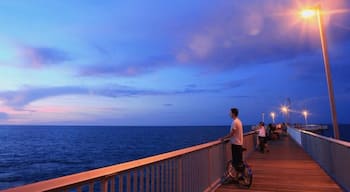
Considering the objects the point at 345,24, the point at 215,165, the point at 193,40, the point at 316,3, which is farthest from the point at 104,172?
the point at 193,40

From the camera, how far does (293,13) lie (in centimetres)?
1012

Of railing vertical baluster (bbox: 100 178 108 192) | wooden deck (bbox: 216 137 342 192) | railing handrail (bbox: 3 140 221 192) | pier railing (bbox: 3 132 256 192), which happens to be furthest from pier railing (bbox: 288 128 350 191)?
railing vertical baluster (bbox: 100 178 108 192)

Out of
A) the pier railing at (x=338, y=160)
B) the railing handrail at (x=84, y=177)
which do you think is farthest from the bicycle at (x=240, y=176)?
the railing handrail at (x=84, y=177)

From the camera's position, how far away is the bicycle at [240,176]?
20.4ft

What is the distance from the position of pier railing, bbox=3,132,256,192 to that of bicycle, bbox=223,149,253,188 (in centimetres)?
19

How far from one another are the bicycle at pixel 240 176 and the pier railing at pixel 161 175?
0.64 feet

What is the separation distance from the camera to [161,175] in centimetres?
365

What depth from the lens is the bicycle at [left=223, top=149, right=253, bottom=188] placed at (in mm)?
6203

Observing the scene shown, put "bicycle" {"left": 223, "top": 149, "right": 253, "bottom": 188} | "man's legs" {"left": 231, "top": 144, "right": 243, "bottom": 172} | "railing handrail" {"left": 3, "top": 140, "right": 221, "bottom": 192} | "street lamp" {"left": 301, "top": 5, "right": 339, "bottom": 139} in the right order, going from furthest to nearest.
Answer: "street lamp" {"left": 301, "top": 5, "right": 339, "bottom": 139}, "man's legs" {"left": 231, "top": 144, "right": 243, "bottom": 172}, "bicycle" {"left": 223, "top": 149, "right": 253, "bottom": 188}, "railing handrail" {"left": 3, "top": 140, "right": 221, "bottom": 192}

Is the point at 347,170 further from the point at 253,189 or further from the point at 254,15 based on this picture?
the point at 254,15

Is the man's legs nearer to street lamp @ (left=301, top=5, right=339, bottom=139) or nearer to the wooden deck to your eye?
the wooden deck

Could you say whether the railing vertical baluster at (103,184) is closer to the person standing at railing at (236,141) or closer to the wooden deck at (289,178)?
the wooden deck at (289,178)

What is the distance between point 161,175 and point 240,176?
3.27 m

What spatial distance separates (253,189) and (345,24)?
1144 cm
